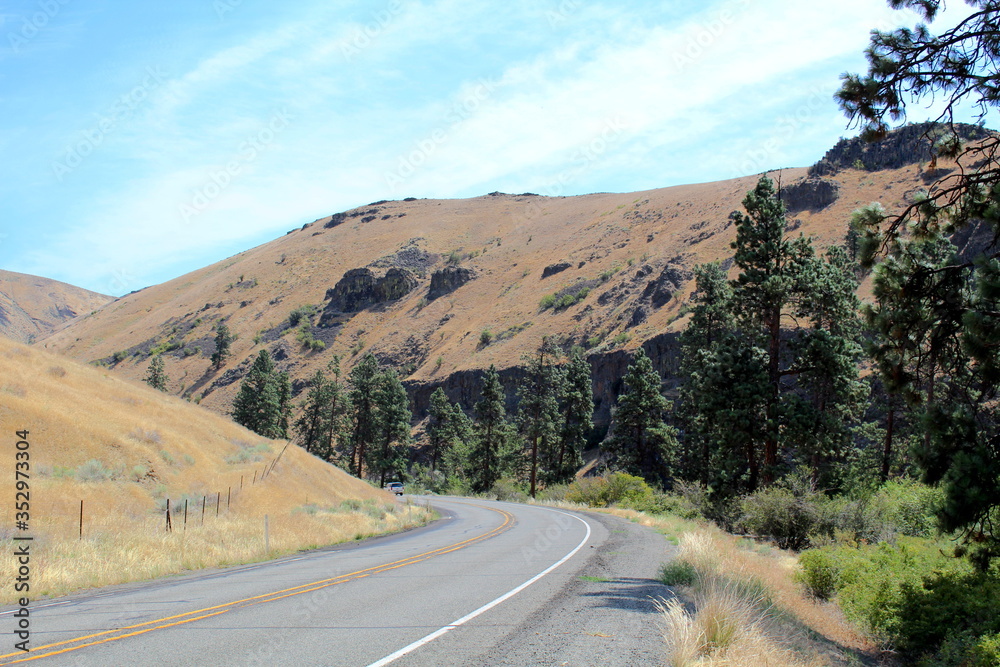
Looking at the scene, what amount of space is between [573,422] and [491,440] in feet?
29.2

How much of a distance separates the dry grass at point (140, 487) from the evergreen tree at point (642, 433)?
18867mm

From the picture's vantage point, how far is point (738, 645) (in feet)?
20.8

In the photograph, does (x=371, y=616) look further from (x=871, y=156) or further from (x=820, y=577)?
(x=871, y=156)

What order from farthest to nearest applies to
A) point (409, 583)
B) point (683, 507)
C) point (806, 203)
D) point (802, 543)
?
point (806, 203) < point (683, 507) < point (802, 543) < point (409, 583)

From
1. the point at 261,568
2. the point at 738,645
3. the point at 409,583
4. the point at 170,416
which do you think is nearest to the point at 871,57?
the point at 738,645

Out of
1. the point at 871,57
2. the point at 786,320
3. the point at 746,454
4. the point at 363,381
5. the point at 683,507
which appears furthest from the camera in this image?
the point at 363,381

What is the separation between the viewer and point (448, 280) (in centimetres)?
11688

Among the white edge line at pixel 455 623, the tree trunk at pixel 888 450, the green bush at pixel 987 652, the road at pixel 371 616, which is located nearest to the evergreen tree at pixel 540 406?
the tree trunk at pixel 888 450

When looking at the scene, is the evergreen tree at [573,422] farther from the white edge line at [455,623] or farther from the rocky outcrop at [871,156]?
the rocky outcrop at [871,156]

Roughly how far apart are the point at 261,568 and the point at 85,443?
37.7 ft

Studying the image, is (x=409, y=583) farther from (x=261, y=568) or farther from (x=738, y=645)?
(x=738, y=645)

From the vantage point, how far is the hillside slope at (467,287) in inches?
3049

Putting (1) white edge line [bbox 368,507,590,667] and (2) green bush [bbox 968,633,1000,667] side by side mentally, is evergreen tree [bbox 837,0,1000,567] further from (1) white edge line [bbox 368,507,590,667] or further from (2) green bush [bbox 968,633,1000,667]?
(1) white edge line [bbox 368,507,590,667]

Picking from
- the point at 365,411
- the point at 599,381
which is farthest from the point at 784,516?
the point at 365,411
